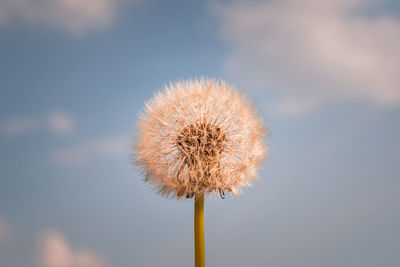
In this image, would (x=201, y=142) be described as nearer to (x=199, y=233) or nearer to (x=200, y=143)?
(x=200, y=143)

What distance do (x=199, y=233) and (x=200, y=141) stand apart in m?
1.22

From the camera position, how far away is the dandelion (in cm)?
478

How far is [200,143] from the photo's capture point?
15.8 feet

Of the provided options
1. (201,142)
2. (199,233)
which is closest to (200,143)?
(201,142)

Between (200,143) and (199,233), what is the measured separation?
46.8 inches

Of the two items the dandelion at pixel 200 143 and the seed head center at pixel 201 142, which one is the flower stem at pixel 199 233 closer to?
the dandelion at pixel 200 143

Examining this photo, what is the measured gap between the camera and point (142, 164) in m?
5.09

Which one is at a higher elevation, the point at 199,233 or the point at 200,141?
the point at 200,141

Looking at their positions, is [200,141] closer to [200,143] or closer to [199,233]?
[200,143]

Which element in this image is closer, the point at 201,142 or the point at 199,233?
the point at 199,233

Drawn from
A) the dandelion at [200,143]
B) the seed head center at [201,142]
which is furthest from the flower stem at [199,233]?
the seed head center at [201,142]

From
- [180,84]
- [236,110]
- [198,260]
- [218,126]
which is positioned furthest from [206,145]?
[198,260]

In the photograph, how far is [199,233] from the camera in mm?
4656

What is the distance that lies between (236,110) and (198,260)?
2.11m
